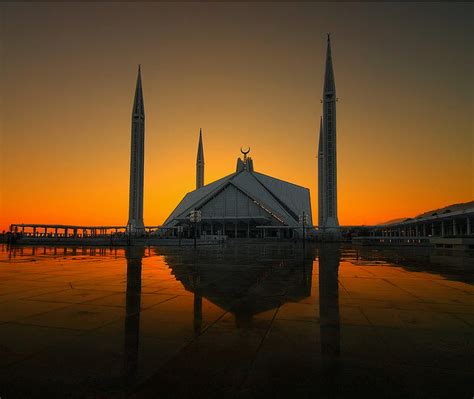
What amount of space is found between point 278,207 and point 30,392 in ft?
270

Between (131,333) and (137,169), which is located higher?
(137,169)

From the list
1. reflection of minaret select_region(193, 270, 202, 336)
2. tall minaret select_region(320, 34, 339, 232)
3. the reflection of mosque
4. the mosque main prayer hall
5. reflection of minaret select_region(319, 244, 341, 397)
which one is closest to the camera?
reflection of minaret select_region(319, 244, 341, 397)

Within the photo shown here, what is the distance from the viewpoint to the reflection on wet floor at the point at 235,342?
9.67 ft

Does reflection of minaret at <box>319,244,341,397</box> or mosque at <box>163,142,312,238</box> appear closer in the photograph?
reflection of minaret at <box>319,244,341,397</box>

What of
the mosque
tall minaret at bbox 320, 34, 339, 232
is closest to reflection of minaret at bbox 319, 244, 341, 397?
tall minaret at bbox 320, 34, 339, 232

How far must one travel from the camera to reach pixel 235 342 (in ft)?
13.4

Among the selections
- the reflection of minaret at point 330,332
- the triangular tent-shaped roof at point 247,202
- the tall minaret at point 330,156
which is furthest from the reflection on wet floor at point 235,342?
the triangular tent-shaped roof at point 247,202

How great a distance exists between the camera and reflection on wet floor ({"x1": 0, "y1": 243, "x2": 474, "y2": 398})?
Result: 2947mm

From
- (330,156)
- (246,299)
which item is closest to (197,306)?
(246,299)

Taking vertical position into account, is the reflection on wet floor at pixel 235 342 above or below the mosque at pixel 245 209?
below

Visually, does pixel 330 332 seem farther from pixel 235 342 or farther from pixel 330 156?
pixel 330 156

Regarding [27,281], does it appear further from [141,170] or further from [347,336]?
[141,170]

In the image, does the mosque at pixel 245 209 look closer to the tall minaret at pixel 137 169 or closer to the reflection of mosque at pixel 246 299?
the tall minaret at pixel 137 169

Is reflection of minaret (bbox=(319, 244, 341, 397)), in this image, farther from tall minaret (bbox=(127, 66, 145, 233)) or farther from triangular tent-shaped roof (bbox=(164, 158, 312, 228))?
tall minaret (bbox=(127, 66, 145, 233))
